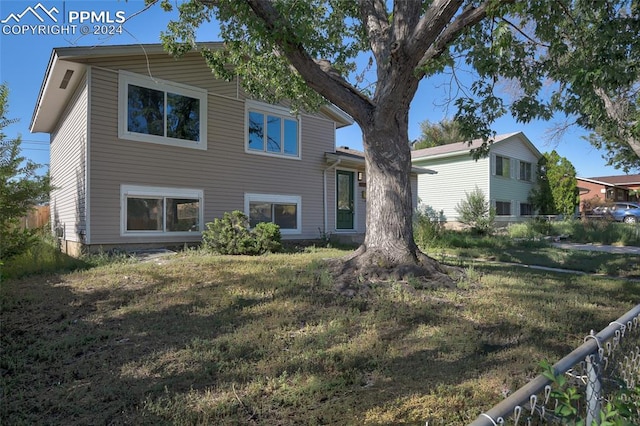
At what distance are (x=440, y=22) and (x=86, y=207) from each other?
8.23 m

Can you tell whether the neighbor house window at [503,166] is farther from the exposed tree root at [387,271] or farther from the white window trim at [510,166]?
the exposed tree root at [387,271]

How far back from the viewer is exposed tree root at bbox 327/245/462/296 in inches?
229

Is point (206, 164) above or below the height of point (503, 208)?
above

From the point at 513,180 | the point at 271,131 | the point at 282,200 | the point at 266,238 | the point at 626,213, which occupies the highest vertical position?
the point at 271,131

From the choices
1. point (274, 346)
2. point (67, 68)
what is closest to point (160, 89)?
point (67, 68)

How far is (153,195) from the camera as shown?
10023 millimetres

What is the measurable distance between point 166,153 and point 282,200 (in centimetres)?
384

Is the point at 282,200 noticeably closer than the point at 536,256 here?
No

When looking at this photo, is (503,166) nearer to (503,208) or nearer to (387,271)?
(503,208)

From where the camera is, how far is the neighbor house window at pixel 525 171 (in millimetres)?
25562

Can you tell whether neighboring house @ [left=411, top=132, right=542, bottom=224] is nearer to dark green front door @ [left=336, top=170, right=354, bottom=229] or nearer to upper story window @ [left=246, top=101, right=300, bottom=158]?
dark green front door @ [left=336, top=170, right=354, bottom=229]

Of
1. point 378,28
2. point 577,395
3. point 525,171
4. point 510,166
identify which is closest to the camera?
point 577,395

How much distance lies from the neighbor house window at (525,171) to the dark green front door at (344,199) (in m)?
15.9

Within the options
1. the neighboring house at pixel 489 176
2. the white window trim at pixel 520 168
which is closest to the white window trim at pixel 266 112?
the neighboring house at pixel 489 176
